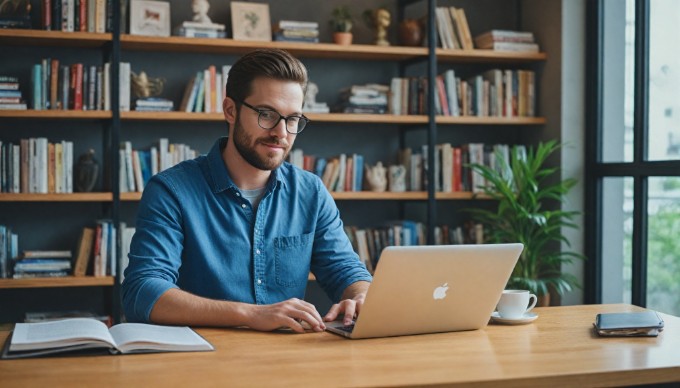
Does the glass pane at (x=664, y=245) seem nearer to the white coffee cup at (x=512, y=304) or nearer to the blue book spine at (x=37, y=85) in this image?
the white coffee cup at (x=512, y=304)

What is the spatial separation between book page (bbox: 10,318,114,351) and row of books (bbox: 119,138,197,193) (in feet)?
7.38

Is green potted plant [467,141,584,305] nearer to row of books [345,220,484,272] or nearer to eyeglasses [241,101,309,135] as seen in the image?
row of books [345,220,484,272]

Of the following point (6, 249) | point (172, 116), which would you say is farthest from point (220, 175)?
point (6, 249)

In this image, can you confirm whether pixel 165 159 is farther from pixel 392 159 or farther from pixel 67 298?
pixel 392 159

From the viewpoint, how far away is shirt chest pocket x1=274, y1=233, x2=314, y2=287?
2.53 meters

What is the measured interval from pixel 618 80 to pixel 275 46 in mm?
1755

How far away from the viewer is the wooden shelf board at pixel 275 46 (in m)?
4.15

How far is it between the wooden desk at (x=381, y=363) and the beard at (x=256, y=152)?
1.85 ft

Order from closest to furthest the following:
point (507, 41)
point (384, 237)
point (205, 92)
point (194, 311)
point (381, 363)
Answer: point (381, 363)
point (194, 311)
point (205, 92)
point (384, 237)
point (507, 41)

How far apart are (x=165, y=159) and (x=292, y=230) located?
5.96 feet

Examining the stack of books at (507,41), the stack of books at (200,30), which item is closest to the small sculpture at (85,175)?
→ the stack of books at (200,30)

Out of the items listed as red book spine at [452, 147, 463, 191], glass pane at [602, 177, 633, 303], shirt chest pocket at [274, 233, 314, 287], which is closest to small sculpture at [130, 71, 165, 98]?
red book spine at [452, 147, 463, 191]

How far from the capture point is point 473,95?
474 cm

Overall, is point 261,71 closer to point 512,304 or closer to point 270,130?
point 270,130
